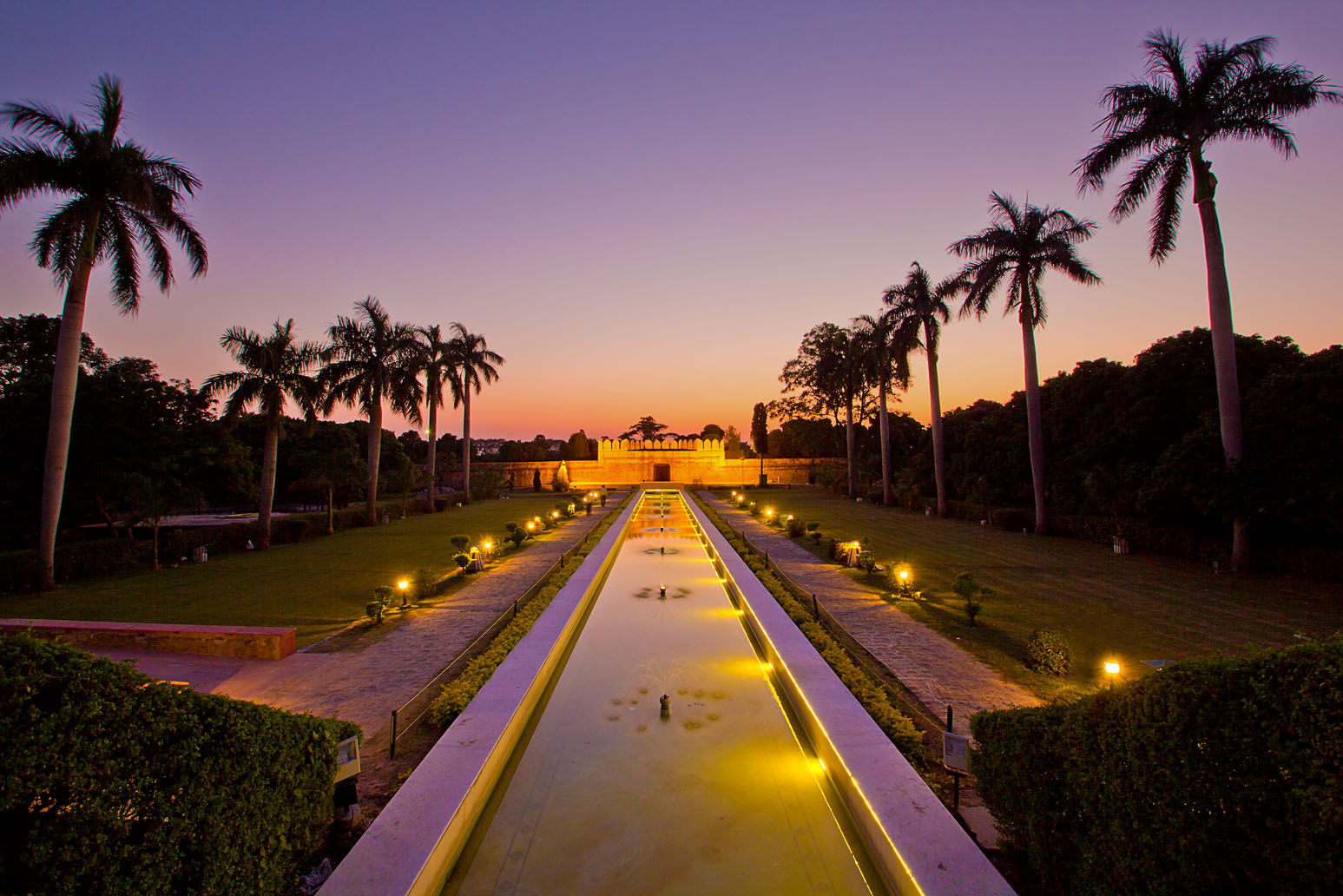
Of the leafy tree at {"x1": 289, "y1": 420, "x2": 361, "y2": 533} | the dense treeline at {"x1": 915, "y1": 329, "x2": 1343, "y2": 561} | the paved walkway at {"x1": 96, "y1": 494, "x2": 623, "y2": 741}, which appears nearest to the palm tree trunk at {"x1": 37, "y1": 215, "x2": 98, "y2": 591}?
the paved walkway at {"x1": 96, "y1": 494, "x2": 623, "y2": 741}

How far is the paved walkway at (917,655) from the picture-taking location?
684cm

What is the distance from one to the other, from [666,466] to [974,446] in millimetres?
34908

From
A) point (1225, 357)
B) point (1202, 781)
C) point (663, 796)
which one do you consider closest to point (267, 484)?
point (663, 796)

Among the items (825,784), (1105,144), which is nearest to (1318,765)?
(825,784)

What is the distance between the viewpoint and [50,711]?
2670 millimetres

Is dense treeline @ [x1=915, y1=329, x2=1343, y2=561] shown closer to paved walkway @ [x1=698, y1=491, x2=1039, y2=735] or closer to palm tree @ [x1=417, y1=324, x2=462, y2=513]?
paved walkway @ [x1=698, y1=491, x2=1039, y2=735]

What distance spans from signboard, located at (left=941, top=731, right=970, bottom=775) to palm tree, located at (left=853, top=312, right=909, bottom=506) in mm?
27172

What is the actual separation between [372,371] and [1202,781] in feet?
94.3

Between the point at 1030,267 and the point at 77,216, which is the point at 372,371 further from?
the point at 1030,267

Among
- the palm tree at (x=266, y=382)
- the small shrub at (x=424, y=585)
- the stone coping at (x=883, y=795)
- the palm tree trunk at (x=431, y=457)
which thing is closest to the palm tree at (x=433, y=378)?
the palm tree trunk at (x=431, y=457)

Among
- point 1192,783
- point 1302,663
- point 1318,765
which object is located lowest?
point 1192,783

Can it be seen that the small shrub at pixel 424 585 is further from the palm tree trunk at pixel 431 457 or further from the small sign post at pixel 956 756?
the palm tree trunk at pixel 431 457

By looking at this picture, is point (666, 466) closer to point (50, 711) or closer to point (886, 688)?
point (886, 688)

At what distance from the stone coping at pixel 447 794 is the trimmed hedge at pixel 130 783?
1.61 ft
